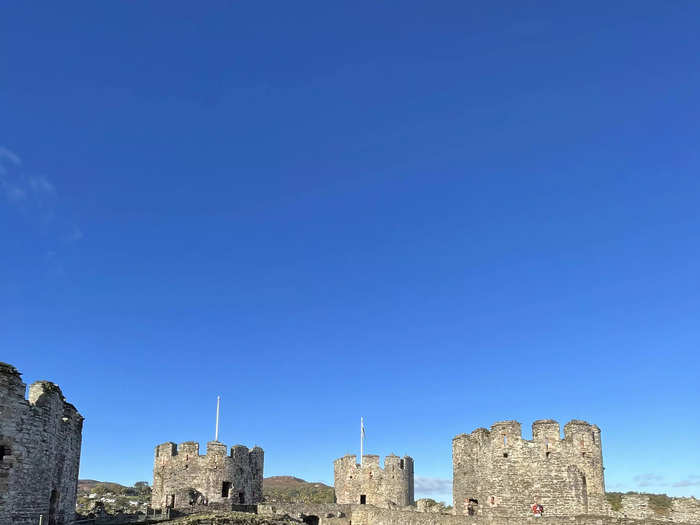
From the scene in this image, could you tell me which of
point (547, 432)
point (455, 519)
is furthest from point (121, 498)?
point (547, 432)

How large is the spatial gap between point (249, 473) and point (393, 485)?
11557 millimetres

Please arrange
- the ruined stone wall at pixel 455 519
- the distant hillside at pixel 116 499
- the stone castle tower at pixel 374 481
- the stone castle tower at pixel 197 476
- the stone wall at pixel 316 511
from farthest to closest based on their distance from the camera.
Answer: the stone castle tower at pixel 374 481 → the distant hillside at pixel 116 499 → the stone castle tower at pixel 197 476 → the stone wall at pixel 316 511 → the ruined stone wall at pixel 455 519

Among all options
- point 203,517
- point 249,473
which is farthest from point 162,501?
point 203,517

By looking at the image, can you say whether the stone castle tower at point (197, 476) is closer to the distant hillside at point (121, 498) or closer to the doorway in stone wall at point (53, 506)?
the distant hillside at point (121, 498)

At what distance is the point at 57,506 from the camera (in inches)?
875

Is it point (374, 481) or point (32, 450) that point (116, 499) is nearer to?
point (374, 481)

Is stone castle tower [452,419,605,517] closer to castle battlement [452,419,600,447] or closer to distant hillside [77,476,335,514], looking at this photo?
castle battlement [452,419,600,447]

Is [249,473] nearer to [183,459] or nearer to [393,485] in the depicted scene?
[183,459]

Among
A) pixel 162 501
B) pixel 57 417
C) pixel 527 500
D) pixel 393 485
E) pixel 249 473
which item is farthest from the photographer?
pixel 393 485

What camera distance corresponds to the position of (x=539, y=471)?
30.5 meters

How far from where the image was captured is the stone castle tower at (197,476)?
37.9 meters

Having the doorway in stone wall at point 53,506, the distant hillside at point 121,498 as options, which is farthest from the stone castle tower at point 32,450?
the distant hillside at point 121,498

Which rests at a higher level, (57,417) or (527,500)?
(57,417)

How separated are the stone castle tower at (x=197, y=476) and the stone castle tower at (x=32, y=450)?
1535 centimetres
